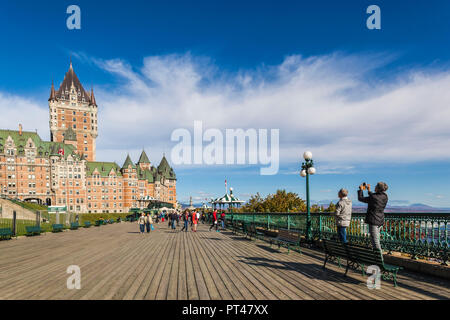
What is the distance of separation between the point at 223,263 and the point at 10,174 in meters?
105

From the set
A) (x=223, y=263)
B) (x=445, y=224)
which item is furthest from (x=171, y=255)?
(x=445, y=224)

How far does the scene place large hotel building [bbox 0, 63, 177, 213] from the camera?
9125cm

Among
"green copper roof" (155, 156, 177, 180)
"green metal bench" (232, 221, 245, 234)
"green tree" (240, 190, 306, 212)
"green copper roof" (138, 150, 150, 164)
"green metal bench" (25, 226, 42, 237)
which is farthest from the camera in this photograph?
"green copper roof" (155, 156, 177, 180)

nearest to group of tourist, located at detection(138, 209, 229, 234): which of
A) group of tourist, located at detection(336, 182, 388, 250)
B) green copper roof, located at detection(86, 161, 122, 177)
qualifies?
group of tourist, located at detection(336, 182, 388, 250)

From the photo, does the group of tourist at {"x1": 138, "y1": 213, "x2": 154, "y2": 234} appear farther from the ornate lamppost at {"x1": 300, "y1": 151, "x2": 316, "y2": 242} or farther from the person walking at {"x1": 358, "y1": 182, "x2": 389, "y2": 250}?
the person walking at {"x1": 358, "y1": 182, "x2": 389, "y2": 250}

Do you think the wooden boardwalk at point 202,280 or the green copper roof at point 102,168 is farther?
the green copper roof at point 102,168

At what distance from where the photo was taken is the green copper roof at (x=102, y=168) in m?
105

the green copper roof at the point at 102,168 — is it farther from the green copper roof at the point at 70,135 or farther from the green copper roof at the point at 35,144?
the green copper roof at the point at 70,135

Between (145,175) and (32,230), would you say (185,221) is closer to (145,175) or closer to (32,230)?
(32,230)

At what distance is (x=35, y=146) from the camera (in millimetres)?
94562

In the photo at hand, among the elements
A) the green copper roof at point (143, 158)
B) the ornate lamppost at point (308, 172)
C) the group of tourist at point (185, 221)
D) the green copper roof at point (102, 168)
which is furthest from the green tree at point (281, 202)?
the green copper roof at point (143, 158)

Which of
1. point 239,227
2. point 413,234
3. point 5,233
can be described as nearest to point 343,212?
point 413,234

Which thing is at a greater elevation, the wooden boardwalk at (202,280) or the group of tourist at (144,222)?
the wooden boardwalk at (202,280)
